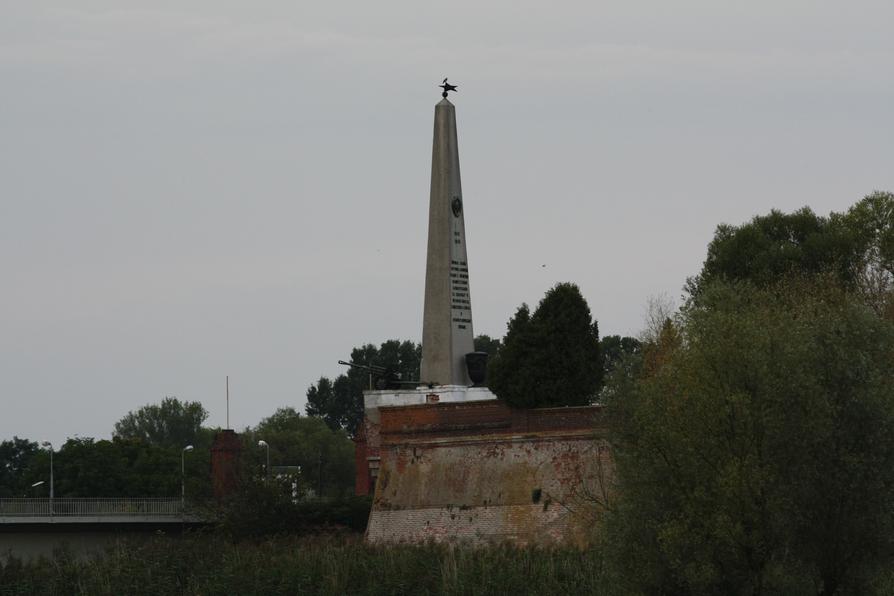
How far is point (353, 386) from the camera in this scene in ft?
390

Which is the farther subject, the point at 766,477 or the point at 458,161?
the point at 458,161

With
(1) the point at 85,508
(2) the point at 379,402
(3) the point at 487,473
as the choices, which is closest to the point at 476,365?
(2) the point at 379,402

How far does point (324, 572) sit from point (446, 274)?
14887 millimetres

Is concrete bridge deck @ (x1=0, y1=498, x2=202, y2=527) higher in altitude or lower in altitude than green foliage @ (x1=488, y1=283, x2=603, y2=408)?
lower

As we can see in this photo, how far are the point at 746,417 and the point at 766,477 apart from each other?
1.21 m

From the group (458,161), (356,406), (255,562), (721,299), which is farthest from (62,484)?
(721,299)

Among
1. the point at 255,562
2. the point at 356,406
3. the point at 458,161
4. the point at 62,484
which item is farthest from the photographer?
the point at 356,406

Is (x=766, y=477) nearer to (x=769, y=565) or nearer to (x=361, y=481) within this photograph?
(x=769, y=565)

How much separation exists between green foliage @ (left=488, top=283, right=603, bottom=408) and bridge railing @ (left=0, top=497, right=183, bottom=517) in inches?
719

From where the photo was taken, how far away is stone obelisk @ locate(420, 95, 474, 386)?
49.8 m

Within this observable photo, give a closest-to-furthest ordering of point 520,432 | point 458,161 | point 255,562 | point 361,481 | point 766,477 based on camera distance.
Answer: point 766,477
point 255,562
point 520,432
point 458,161
point 361,481

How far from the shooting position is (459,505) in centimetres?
4409

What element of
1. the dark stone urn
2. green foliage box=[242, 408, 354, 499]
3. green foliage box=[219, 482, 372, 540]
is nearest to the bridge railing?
green foliage box=[219, 482, 372, 540]

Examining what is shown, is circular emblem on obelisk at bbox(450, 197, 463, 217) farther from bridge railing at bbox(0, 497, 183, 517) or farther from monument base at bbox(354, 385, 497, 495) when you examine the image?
bridge railing at bbox(0, 497, 183, 517)
